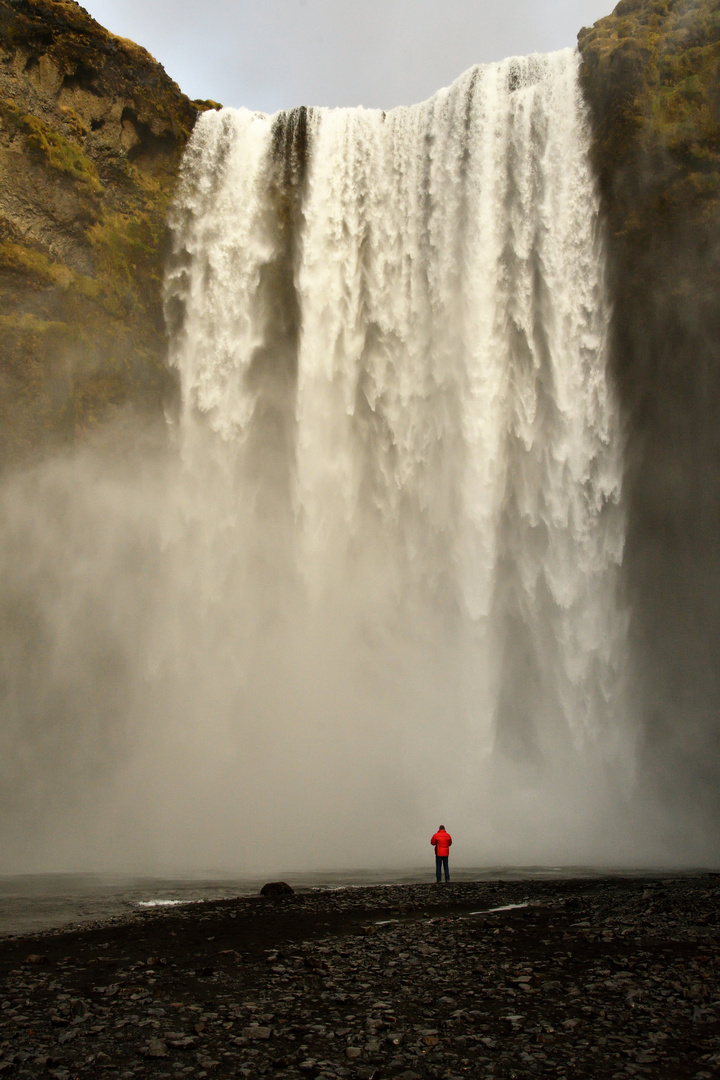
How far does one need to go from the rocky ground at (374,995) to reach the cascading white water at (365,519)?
1216 cm

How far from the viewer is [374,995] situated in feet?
23.4

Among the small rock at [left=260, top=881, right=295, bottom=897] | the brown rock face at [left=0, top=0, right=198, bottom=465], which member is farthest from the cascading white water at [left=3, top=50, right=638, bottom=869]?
the small rock at [left=260, top=881, right=295, bottom=897]

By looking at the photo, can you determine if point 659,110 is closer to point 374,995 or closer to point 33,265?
point 33,265

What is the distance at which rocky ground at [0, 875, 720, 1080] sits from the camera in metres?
5.64

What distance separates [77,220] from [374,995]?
91.2 ft

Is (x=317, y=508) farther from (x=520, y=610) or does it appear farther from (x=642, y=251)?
(x=642, y=251)

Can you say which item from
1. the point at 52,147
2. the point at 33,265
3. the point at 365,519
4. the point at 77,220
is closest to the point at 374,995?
the point at 365,519

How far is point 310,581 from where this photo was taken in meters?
27.5

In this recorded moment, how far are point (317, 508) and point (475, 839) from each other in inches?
484

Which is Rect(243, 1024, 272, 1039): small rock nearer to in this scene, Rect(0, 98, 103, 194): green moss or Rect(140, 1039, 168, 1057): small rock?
Rect(140, 1039, 168, 1057): small rock

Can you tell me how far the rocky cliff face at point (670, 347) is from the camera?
24.0 meters

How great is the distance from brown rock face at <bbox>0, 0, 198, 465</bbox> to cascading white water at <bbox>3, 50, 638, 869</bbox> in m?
1.37

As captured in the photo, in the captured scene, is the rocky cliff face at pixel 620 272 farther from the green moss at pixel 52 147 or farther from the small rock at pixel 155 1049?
the small rock at pixel 155 1049

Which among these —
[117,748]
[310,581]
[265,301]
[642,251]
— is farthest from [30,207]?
[642,251]
